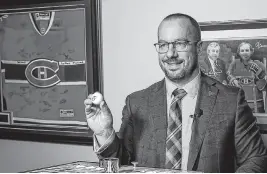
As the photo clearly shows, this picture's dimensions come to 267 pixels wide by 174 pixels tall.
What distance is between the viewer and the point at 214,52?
294cm

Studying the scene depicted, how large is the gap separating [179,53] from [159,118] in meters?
0.42

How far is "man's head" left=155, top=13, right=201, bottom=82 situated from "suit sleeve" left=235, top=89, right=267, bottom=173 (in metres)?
0.37

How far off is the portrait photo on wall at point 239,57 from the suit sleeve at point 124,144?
0.56 metres

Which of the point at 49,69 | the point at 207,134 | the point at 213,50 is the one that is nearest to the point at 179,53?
the point at 213,50

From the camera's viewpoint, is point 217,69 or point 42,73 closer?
point 217,69

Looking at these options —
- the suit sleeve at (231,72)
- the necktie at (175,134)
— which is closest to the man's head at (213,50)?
the suit sleeve at (231,72)

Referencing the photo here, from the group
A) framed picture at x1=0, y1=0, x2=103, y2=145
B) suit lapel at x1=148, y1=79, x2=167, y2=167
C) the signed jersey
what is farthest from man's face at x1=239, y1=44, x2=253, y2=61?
the signed jersey

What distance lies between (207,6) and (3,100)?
5.97 ft

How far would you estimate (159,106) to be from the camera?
2889 mm

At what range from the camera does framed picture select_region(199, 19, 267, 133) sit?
2830 millimetres

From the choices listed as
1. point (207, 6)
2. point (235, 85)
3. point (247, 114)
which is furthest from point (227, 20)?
point (247, 114)

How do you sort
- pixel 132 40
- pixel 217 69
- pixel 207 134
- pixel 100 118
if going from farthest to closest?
pixel 132 40, pixel 217 69, pixel 207 134, pixel 100 118

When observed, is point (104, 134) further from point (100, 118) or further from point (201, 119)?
point (201, 119)

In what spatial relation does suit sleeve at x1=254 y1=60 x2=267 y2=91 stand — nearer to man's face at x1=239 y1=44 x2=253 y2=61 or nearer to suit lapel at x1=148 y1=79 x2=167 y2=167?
man's face at x1=239 y1=44 x2=253 y2=61
